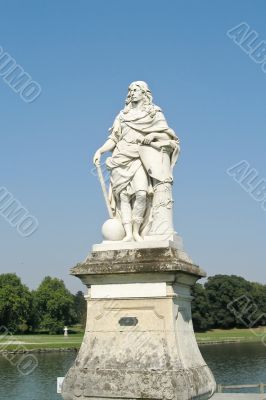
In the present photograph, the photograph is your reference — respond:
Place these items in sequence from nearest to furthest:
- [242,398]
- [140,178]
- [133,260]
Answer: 1. [133,260]
2. [140,178]
3. [242,398]

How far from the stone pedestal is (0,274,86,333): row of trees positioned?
5740 cm

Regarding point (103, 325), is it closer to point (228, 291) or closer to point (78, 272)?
point (78, 272)

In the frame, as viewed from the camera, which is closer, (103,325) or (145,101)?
(103,325)

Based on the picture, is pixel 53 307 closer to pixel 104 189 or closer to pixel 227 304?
pixel 227 304

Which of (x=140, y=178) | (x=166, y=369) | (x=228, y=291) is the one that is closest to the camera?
(x=166, y=369)

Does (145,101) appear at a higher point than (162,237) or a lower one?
higher

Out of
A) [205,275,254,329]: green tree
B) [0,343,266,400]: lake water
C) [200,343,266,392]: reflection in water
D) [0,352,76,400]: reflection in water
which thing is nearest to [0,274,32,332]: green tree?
[0,343,266,400]: lake water

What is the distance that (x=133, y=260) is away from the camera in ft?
23.7

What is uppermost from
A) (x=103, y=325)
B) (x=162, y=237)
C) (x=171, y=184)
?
(x=171, y=184)

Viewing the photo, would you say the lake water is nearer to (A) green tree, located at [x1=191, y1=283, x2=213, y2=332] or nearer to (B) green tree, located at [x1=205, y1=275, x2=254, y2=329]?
(A) green tree, located at [x1=191, y1=283, x2=213, y2=332]

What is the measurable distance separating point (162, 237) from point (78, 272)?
1234 millimetres

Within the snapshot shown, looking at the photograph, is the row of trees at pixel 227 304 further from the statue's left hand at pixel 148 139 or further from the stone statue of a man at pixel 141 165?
the statue's left hand at pixel 148 139

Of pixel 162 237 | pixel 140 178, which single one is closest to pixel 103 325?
pixel 162 237

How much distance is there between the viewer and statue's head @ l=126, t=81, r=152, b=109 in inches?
323
